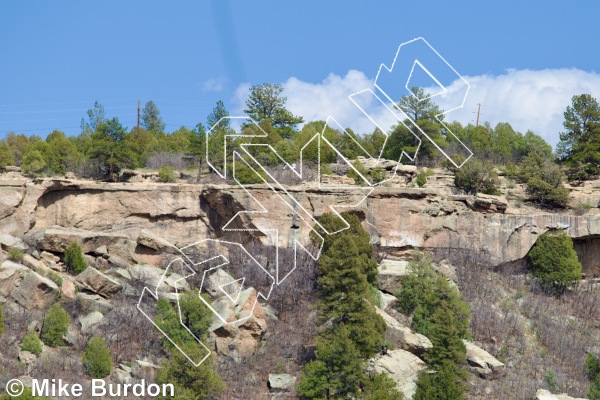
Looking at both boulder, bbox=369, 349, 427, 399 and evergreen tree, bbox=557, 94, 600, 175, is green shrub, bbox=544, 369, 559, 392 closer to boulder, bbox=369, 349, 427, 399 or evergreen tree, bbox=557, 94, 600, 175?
boulder, bbox=369, 349, 427, 399

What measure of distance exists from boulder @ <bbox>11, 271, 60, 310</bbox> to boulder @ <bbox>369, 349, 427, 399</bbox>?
396 inches

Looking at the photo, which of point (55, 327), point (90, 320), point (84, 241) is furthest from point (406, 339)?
point (84, 241)

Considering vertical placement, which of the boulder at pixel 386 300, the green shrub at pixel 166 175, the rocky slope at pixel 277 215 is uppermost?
the green shrub at pixel 166 175

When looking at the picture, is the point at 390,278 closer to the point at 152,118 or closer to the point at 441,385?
the point at 441,385

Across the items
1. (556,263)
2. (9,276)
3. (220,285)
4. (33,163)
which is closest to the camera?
(9,276)

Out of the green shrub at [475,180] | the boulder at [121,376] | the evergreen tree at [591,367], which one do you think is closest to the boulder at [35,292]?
the boulder at [121,376]

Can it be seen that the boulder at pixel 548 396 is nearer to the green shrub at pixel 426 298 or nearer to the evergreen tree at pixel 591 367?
the evergreen tree at pixel 591 367

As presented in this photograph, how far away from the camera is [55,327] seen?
1193 inches

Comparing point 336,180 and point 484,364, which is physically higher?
point 336,180

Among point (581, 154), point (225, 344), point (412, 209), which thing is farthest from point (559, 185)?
point (225, 344)

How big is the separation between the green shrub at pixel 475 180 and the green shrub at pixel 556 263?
5.10 meters

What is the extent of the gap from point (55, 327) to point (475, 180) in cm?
2083

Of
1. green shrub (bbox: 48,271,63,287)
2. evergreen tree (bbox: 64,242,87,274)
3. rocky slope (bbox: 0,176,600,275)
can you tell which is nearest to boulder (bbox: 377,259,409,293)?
rocky slope (bbox: 0,176,600,275)

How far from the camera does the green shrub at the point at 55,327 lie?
Result: 99.2 ft
